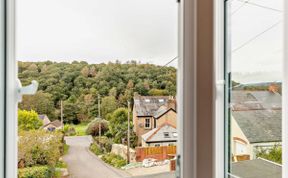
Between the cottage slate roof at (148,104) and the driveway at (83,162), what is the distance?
0.26 m

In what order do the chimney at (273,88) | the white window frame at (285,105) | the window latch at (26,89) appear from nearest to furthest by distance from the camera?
the white window frame at (285,105) < the chimney at (273,88) < the window latch at (26,89)

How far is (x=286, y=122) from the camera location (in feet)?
2.96

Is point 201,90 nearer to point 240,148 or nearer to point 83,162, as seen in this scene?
point 240,148

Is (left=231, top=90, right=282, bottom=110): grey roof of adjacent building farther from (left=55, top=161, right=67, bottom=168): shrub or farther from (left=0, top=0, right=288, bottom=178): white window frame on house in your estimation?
(left=55, top=161, right=67, bottom=168): shrub

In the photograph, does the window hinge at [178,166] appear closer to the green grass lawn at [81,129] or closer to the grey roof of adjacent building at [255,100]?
the grey roof of adjacent building at [255,100]

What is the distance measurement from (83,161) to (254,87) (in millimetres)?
821

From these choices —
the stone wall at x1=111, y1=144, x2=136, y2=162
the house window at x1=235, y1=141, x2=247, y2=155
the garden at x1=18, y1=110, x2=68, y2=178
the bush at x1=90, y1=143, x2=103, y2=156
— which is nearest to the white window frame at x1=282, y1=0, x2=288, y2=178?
the house window at x1=235, y1=141, x2=247, y2=155

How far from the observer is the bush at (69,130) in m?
1.19

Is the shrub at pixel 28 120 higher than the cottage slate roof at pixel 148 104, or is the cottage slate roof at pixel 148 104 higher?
the cottage slate roof at pixel 148 104

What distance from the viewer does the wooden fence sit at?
1.27 meters

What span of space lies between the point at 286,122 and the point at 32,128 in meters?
1.00

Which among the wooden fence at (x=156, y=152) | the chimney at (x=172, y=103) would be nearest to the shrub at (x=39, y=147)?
the wooden fence at (x=156, y=152)

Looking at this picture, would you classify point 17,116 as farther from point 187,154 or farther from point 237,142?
point 237,142

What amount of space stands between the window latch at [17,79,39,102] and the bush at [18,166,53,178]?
0.98 feet
